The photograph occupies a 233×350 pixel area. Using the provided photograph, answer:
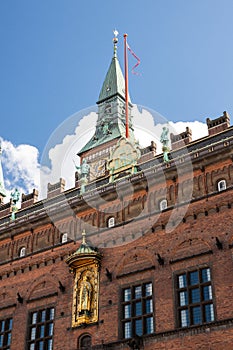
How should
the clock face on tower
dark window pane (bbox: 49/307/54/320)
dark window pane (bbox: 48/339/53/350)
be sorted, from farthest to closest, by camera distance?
the clock face on tower → dark window pane (bbox: 49/307/54/320) → dark window pane (bbox: 48/339/53/350)

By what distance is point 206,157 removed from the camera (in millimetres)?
32344

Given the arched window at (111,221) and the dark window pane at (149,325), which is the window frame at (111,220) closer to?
the arched window at (111,221)

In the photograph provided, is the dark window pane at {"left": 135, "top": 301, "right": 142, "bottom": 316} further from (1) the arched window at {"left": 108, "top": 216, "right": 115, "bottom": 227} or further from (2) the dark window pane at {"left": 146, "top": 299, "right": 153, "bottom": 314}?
(1) the arched window at {"left": 108, "top": 216, "right": 115, "bottom": 227}

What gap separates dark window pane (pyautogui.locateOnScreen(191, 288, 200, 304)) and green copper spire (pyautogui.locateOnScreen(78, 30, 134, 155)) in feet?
126

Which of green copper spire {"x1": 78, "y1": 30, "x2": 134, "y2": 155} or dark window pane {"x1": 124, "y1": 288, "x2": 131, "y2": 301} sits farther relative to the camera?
green copper spire {"x1": 78, "y1": 30, "x2": 134, "y2": 155}

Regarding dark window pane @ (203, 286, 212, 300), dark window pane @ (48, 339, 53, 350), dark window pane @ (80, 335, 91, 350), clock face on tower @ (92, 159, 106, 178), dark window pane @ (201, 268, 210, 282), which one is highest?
clock face on tower @ (92, 159, 106, 178)

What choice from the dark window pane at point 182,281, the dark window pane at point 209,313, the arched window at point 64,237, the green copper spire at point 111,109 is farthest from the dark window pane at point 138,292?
the green copper spire at point 111,109

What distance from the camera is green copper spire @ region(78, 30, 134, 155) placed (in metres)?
68.8

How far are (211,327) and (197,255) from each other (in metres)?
4.02

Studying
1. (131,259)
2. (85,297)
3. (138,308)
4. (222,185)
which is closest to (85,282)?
(85,297)

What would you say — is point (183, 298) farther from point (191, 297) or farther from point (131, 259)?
point (131, 259)

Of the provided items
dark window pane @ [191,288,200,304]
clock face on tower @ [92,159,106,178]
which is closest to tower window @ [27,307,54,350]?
dark window pane @ [191,288,200,304]

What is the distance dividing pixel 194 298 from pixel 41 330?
10.6 m

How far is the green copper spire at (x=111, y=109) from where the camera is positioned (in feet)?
226
